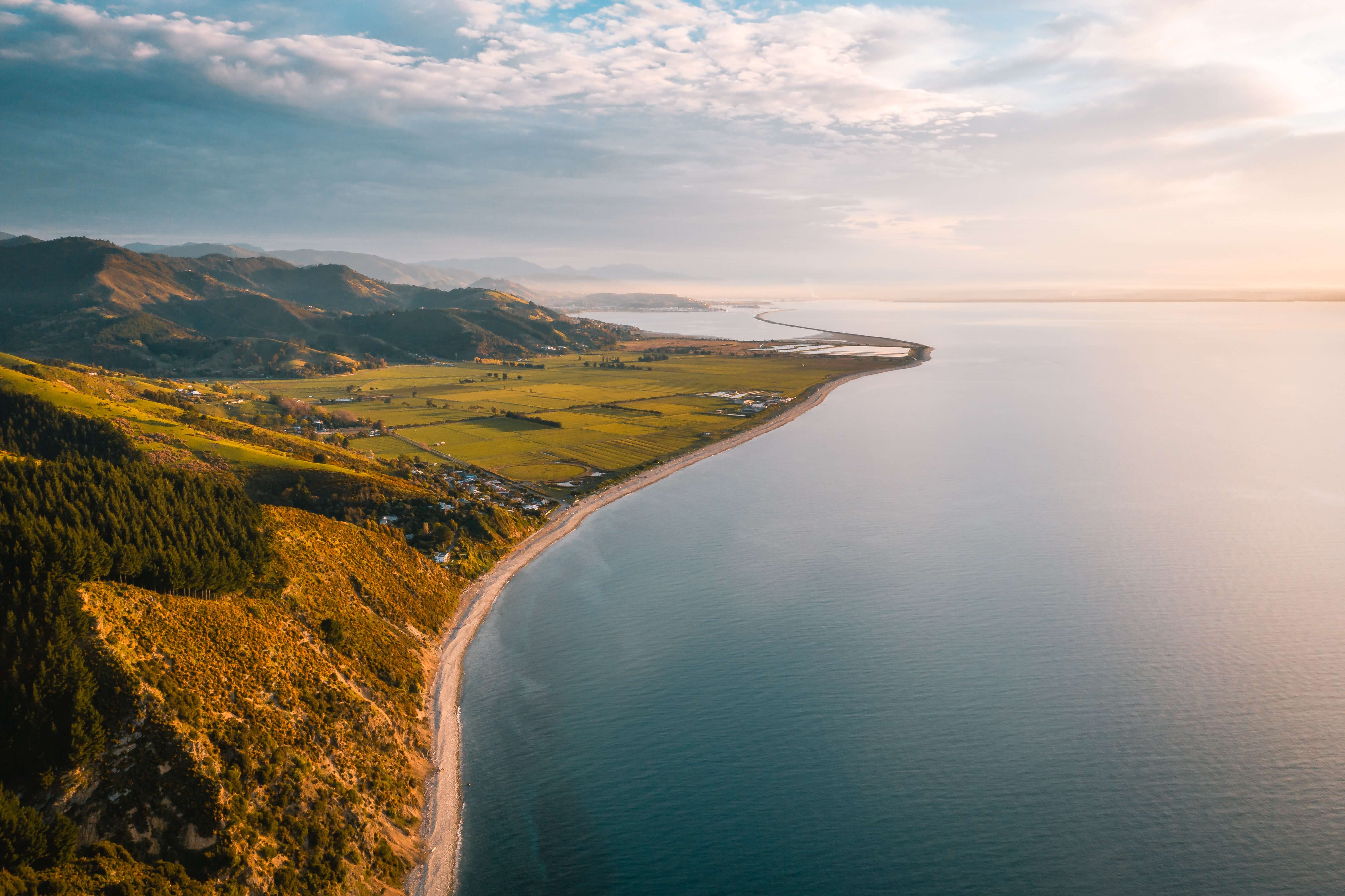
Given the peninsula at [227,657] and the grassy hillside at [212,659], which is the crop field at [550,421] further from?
the grassy hillside at [212,659]

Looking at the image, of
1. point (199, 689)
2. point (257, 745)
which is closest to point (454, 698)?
point (257, 745)

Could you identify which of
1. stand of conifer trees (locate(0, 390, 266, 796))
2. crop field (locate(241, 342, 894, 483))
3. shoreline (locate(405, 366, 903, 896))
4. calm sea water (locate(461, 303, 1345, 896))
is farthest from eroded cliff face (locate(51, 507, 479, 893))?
crop field (locate(241, 342, 894, 483))

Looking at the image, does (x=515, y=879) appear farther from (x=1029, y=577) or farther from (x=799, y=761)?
(x=1029, y=577)

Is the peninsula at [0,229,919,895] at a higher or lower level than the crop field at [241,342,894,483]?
lower

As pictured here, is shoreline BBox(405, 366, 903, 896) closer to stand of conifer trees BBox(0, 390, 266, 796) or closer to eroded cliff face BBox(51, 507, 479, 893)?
eroded cliff face BBox(51, 507, 479, 893)

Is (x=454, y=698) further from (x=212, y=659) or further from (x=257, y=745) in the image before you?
(x=257, y=745)

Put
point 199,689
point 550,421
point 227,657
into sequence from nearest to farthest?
point 199,689 < point 227,657 < point 550,421

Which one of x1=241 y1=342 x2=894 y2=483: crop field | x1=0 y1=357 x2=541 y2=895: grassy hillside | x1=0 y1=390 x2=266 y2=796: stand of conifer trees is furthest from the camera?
x1=241 y1=342 x2=894 y2=483: crop field
